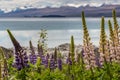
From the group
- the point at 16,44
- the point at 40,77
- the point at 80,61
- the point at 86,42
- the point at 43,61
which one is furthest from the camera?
the point at 43,61

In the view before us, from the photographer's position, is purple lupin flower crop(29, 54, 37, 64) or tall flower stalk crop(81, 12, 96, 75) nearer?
tall flower stalk crop(81, 12, 96, 75)

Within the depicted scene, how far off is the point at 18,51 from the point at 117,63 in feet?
8.97

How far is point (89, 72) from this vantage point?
8.91m

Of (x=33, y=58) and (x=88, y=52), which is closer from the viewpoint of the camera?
(x=88, y=52)

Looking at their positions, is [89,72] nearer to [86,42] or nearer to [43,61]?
[86,42]

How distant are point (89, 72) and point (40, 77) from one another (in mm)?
1206

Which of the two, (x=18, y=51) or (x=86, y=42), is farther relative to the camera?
(x=86, y=42)

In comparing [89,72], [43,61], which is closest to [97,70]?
[89,72]

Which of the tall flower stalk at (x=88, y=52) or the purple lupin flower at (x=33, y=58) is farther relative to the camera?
the purple lupin flower at (x=33, y=58)

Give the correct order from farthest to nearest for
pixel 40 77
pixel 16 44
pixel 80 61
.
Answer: pixel 80 61, pixel 40 77, pixel 16 44

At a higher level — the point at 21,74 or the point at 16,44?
the point at 16,44

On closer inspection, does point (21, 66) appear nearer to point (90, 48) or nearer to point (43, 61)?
point (90, 48)

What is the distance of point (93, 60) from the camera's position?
898 centimetres

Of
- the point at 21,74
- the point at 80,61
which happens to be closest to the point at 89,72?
the point at 80,61
